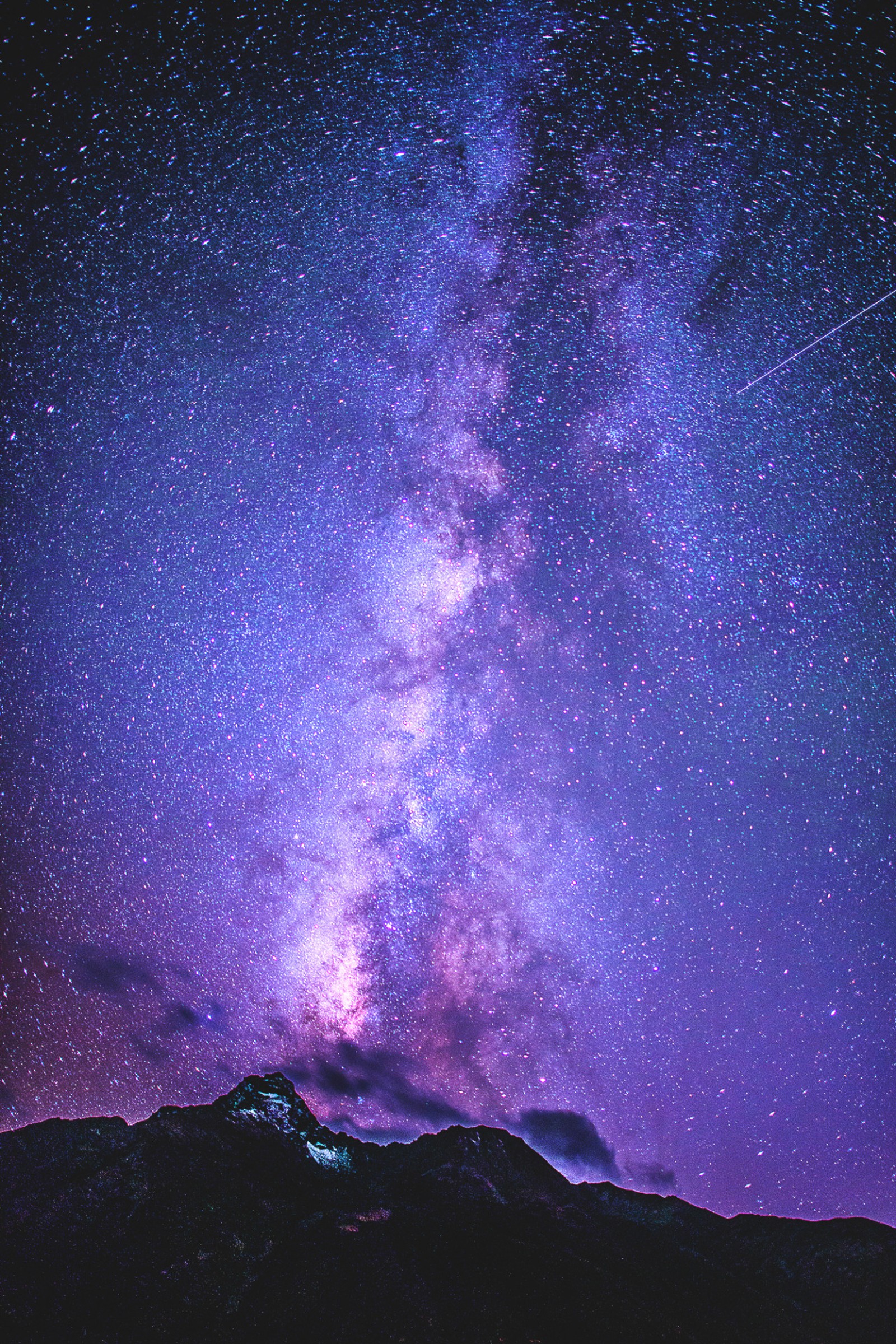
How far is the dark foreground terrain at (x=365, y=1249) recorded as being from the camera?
31.4 ft

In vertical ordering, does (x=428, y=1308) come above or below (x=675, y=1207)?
above

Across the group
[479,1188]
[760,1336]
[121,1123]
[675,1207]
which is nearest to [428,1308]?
[479,1188]

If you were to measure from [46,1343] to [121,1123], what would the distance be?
22.7 feet

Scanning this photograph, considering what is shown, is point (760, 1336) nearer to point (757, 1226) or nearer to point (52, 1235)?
point (757, 1226)

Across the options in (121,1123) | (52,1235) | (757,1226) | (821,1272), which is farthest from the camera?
(757,1226)

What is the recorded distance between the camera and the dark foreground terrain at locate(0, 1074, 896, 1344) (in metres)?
9.58

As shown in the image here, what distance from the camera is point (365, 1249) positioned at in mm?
11758

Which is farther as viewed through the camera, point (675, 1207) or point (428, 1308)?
point (675, 1207)

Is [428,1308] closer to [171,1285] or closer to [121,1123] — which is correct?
[171,1285]

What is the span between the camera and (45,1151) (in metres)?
12.8

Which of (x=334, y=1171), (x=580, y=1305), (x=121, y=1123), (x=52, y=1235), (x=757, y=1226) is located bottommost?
(x=757, y=1226)

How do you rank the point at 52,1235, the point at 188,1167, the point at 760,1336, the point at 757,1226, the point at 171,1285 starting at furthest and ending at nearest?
the point at 757,1226, the point at 188,1167, the point at 760,1336, the point at 52,1235, the point at 171,1285

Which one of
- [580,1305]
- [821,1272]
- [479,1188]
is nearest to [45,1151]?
[479,1188]

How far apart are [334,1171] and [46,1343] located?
33.0ft
